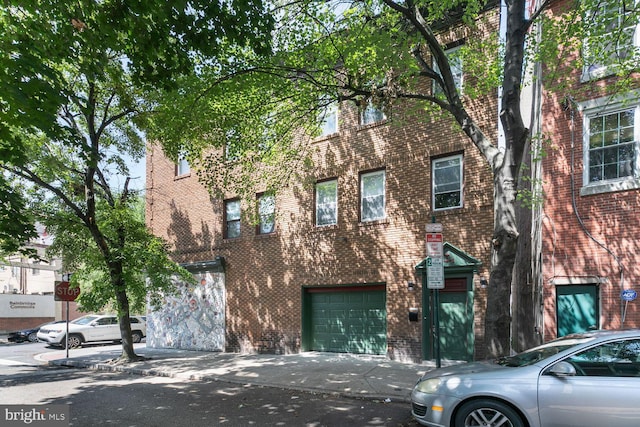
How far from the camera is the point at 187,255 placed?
1716 cm

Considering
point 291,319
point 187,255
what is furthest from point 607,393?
point 187,255

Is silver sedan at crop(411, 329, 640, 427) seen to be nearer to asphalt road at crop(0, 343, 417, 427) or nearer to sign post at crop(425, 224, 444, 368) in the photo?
asphalt road at crop(0, 343, 417, 427)

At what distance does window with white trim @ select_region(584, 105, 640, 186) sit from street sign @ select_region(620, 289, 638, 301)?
7.43ft

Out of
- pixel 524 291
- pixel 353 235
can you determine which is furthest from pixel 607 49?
pixel 353 235

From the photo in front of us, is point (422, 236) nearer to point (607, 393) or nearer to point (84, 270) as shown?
point (607, 393)

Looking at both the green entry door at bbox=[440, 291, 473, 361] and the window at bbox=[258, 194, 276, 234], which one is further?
the window at bbox=[258, 194, 276, 234]

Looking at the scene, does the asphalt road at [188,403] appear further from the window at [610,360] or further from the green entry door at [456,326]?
the green entry door at [456,326]

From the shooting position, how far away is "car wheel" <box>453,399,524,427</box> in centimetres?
490

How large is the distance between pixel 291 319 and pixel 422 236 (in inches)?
194

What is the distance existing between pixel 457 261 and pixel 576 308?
268 centimetres

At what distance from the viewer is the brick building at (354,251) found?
11172 millimetres

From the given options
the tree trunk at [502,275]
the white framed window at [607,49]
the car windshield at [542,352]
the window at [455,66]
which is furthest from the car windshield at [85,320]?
the white framed window at [607,49]

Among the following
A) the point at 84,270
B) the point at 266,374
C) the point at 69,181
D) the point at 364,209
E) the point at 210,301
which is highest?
the point at 69,181

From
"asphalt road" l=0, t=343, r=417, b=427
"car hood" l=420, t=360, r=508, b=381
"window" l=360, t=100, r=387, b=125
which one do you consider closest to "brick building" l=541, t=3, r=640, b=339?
"window" l=360, t=100, r=387, b=125
